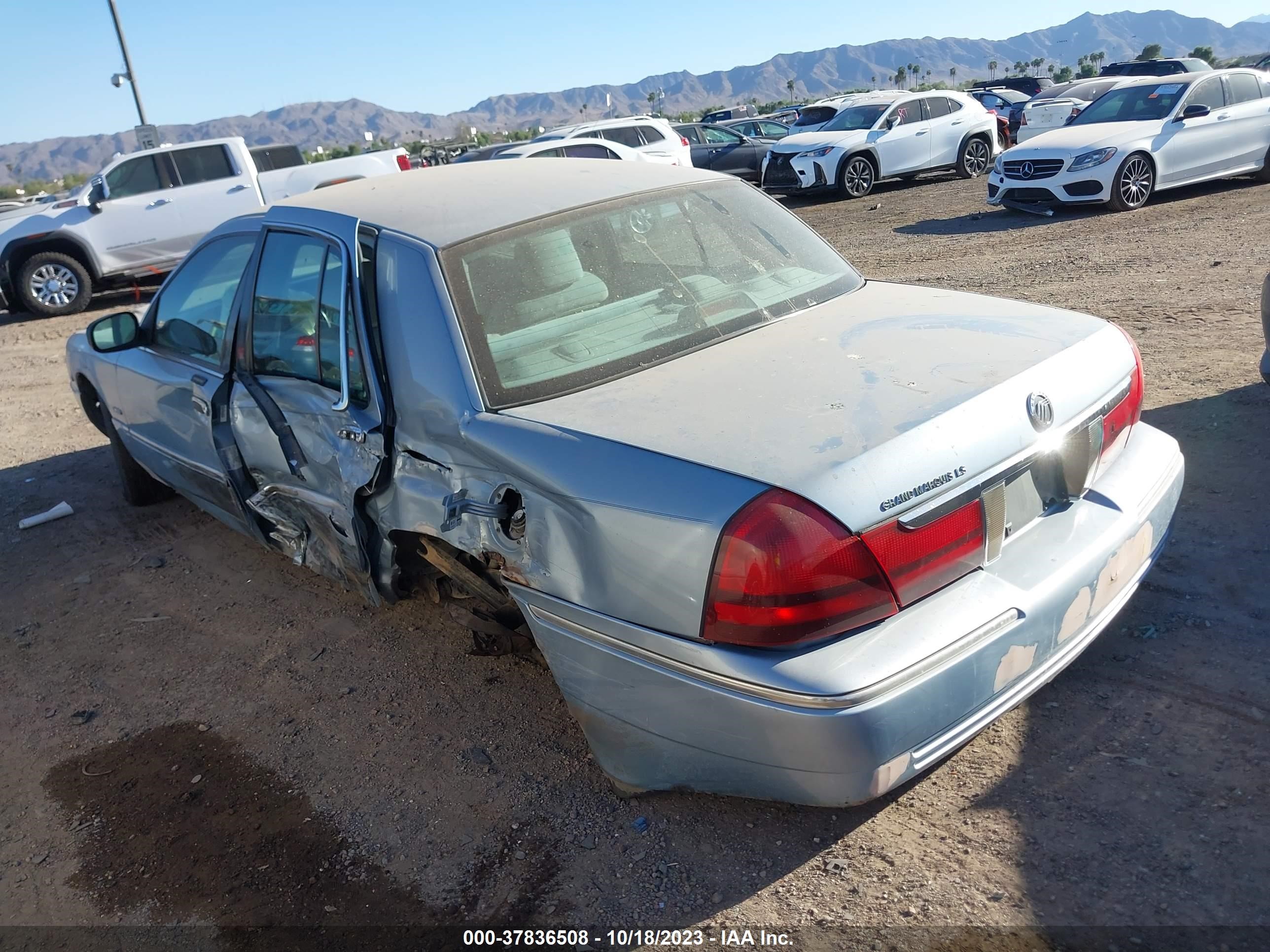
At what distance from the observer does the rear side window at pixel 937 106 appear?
1703 centimetres

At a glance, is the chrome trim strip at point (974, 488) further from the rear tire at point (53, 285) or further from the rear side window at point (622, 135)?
the rear side window at point (622, 135)

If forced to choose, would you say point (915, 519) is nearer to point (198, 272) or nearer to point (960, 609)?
point (960, 609)

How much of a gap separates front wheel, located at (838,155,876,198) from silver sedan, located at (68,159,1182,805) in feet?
43.2

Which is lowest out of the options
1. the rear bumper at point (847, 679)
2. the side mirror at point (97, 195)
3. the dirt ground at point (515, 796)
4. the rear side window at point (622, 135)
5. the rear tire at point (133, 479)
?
the dirt ground at point (515, 796)

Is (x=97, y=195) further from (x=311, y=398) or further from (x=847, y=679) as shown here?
(x=847, y=679)

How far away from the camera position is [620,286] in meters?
3.23

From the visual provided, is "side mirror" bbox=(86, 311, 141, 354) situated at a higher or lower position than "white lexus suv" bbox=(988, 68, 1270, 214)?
higher

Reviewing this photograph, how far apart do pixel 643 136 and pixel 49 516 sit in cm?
1329

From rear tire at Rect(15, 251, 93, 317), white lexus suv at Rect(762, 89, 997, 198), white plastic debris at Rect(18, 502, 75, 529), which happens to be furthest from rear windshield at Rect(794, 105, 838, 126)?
white plastic debris at Rect(18, 502, 75, 529)

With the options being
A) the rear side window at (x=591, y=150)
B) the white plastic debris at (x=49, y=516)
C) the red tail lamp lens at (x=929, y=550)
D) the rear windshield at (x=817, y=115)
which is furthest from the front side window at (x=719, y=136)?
the red tail lamp lens at (x=929, y=550)

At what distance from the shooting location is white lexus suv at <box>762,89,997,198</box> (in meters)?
16.2

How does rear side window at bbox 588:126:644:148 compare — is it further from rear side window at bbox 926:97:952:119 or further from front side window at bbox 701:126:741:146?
rear side window at bbox 926:97:952:119

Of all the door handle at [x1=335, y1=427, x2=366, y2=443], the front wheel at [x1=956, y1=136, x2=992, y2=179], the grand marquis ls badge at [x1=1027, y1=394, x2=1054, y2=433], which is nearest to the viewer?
the grand marquis ls badge at [x1=1027, y1=394, x2=1054, y2=433]

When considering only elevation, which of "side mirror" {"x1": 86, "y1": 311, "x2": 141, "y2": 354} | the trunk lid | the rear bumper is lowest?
the rear bumper
